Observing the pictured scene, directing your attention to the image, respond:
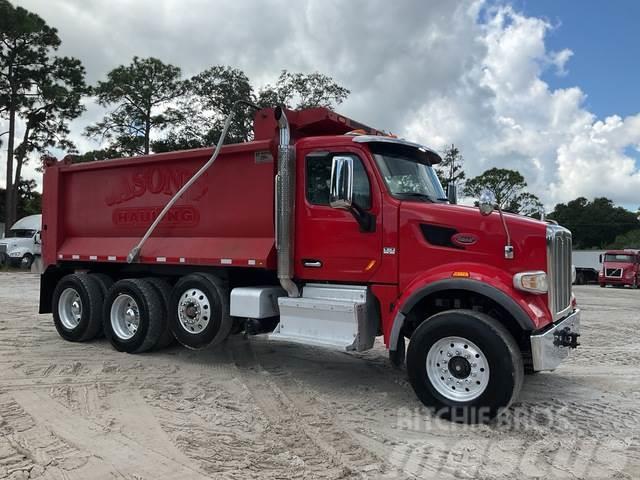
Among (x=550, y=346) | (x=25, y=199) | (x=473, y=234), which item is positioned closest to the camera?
(x=550, y=346)

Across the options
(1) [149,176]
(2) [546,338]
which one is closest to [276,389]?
(2) [546,338]

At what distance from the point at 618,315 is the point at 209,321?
11.1 meters

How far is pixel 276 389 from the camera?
6035 mm

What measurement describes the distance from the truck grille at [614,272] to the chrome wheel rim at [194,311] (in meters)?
29.0

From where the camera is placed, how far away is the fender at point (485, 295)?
497 centimetres

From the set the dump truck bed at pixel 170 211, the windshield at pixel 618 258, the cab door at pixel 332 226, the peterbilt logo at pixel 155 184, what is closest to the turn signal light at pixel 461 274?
the cab door at pixel 332 226

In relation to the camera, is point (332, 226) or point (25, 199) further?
point (25, 199)

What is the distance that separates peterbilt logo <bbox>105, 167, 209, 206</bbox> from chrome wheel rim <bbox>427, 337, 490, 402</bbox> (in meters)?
3.72

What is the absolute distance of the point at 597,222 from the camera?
75.0 metres

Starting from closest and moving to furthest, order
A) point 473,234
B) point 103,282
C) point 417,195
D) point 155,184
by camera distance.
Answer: point 473,234 < point 417,195 < point 155,184 < point 103,282

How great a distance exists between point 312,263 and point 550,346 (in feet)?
8.68

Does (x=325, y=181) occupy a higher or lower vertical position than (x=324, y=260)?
higher

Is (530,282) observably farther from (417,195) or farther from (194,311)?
(194,311)

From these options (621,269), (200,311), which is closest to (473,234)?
(200,311)
